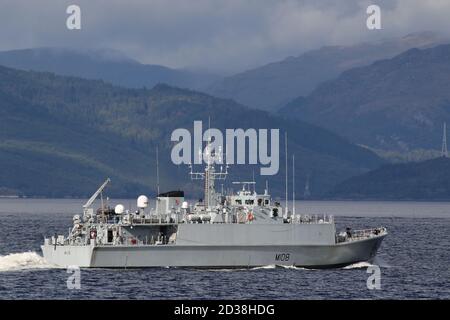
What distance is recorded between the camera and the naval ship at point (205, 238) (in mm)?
91250

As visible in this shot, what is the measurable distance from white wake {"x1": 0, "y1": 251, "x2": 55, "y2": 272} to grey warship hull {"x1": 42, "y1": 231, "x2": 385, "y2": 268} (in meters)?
0.96

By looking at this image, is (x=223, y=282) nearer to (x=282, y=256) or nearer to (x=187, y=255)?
(x=187, y=255)

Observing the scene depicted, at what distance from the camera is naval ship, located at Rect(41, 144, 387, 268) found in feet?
299

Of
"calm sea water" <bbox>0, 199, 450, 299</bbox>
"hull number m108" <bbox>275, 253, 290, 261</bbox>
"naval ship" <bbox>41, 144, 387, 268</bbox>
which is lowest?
"calm sea water" <bbox>0, 199, 450, 299</bbox>

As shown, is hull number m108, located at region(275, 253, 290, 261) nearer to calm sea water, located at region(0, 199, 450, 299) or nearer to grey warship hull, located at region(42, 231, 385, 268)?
grey warship hull, located at region(42, 231, 385, 268)

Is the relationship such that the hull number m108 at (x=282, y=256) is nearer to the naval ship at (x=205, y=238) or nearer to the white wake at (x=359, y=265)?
the naval ship at (x=205, y=238)

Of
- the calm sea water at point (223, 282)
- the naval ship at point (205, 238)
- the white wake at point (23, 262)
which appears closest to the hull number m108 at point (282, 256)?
the naval ship at point (205, 238)

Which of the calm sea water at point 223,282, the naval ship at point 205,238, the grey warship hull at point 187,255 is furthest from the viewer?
the naval ship at point 205,238

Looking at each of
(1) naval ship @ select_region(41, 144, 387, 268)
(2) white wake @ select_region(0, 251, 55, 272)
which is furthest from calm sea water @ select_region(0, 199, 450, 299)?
(1) naval ship @ select_region(41, 144, 387, 268)

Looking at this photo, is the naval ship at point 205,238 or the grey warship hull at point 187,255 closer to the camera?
the grey warship hull at point 187,255

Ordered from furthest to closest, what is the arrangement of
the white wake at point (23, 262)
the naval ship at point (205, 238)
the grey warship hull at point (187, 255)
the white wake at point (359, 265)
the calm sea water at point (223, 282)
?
the white wake at point (359, 265), the white wake at point (23, 262), the naval ship at point (205, 238), the grey warship hull at point (187, 255), the calm sea water at point (223, 282)

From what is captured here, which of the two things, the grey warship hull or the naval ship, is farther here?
the naval ship

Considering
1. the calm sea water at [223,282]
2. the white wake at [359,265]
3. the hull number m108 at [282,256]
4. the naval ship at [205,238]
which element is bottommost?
the calm sea water at [223,282]
